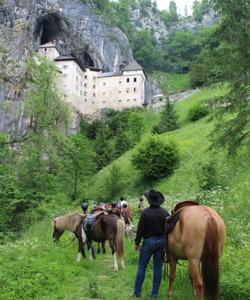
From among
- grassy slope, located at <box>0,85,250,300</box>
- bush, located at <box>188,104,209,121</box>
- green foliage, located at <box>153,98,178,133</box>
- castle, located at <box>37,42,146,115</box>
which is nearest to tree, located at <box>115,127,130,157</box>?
green foliage, located at <box>153,98,178,133</box>

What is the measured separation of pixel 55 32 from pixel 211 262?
100 m

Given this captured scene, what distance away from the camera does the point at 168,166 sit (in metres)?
41.0

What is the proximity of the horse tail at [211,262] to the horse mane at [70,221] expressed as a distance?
7.42 metres

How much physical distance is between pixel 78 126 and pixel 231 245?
79838 mm

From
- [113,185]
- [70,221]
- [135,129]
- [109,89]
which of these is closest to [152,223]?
[70,221]

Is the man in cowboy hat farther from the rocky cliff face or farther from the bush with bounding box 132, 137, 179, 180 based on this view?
the rocky cliff face

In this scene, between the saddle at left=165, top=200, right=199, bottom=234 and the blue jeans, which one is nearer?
the saddle at left=165, top=200, right=199, bottom=234

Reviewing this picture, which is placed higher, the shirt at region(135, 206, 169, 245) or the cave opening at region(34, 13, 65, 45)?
the cave opening at region(34, 13, 65, 45)

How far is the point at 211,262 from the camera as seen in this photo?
7656mm

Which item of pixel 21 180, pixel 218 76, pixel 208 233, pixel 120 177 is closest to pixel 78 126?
pixel 120 177

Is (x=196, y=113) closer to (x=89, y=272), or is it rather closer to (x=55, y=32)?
(x=89, y=272)

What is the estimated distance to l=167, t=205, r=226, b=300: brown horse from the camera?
7.61 m

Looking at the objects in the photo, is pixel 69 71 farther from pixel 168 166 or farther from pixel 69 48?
pixel 168 166

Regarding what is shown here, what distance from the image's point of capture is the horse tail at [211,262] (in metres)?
7.57
